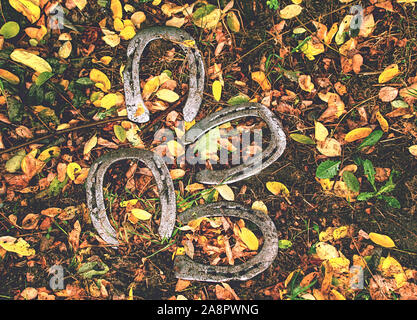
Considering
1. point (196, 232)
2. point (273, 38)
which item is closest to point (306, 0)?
point (273, 38)

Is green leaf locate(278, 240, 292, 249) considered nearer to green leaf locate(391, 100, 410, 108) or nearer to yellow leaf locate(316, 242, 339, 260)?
yellow leaf locate(316, 242, 339, 260)

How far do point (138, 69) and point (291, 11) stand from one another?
38.4 inches

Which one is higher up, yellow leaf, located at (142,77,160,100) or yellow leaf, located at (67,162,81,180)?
yellow leaf, located at (142,77,160,100)

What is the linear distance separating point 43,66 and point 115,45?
44cm

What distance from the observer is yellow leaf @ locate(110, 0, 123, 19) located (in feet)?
5.39

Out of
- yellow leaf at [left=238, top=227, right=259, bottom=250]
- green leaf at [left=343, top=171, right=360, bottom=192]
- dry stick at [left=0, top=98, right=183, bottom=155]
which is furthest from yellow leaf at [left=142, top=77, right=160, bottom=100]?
green leaf at [left=343, top=171, right=360, bottom=192]

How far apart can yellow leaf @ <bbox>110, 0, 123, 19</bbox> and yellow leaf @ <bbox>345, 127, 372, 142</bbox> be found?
5.00ft

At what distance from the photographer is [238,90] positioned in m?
1.63

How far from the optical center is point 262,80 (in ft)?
5.31

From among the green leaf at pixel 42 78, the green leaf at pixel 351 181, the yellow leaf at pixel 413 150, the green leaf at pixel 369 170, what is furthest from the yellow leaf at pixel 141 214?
the yellow leaf at pixel 413 150

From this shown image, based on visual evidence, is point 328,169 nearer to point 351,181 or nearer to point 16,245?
point 351,181

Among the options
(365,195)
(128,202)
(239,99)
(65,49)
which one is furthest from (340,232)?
(65,49)

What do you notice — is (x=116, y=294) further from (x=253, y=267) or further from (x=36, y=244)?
(x=253, y=267)

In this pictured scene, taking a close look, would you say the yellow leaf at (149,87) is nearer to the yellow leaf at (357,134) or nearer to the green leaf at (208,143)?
the green leaf at (208,143)
